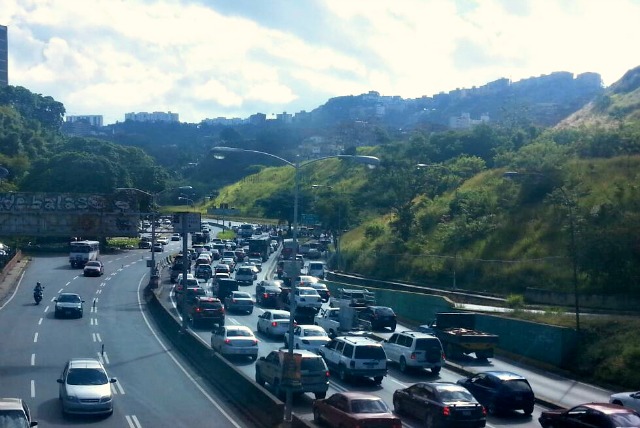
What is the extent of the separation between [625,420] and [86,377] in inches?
586

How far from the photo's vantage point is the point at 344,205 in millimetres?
99438

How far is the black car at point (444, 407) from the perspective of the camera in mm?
21766

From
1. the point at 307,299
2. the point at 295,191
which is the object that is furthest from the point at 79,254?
the point at 295,191

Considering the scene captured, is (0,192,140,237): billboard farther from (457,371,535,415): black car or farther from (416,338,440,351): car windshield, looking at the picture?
(457,371,535,415): black car

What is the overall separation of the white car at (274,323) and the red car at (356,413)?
18.7 meters

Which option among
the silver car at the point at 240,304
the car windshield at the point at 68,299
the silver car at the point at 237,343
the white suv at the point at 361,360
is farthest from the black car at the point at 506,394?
the car windshield at the point at 68,299

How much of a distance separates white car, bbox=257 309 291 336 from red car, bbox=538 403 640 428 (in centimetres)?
2116

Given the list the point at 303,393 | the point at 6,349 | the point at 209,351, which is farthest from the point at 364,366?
the point at 6,349

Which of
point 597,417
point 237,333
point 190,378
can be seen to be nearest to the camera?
point 597,417

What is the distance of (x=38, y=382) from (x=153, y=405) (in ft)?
19.3

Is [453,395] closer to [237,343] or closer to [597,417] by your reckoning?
[597,417]

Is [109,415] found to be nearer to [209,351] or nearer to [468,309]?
[209,351]

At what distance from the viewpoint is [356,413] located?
807 inches

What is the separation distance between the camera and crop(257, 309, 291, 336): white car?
1612 inches
